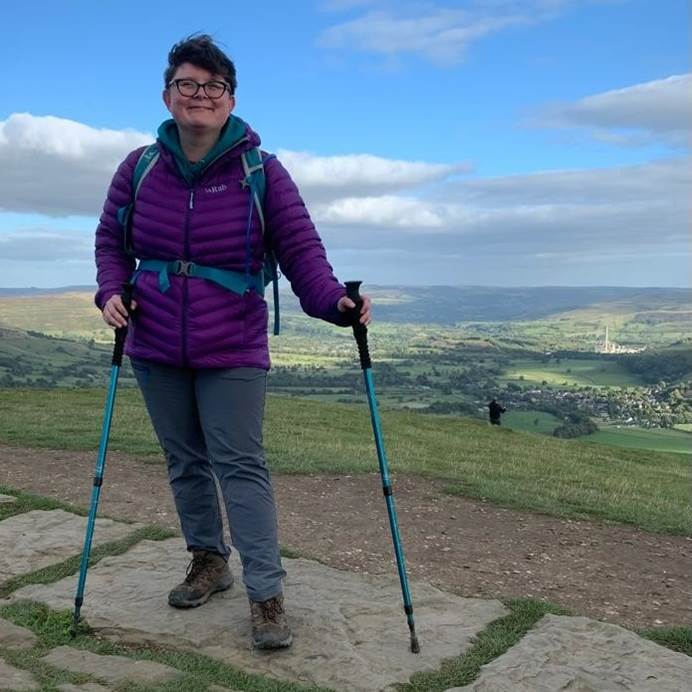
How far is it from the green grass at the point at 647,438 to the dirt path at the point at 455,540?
1762 centimetres

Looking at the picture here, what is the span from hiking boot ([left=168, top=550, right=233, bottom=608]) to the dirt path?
1.10 m

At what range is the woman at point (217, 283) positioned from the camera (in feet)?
13.0

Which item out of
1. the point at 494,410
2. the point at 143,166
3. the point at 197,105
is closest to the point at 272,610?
the point at 143,166

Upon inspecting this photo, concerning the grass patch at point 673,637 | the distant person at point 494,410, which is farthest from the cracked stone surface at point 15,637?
the distant person at point 494,410

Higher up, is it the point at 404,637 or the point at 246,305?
the point at 246,305

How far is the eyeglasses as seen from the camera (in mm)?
3915

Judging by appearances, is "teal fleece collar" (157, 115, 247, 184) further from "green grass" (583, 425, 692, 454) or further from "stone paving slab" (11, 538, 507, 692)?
"green grass" (583, 425, 692, 454)

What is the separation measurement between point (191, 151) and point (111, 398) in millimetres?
1458

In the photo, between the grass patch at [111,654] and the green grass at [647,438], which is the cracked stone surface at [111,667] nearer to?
the grass patch at [111,654]

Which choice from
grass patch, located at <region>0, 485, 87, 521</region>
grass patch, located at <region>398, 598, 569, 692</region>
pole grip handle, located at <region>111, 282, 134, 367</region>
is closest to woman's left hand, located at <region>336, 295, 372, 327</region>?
pole grip handle, located at <region>111, 282, 134, 367</region>

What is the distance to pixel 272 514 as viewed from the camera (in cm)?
413

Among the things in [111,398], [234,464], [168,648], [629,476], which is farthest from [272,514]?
[629,476]

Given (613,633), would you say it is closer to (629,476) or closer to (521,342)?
(629,476)

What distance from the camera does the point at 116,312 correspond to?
406 cm
